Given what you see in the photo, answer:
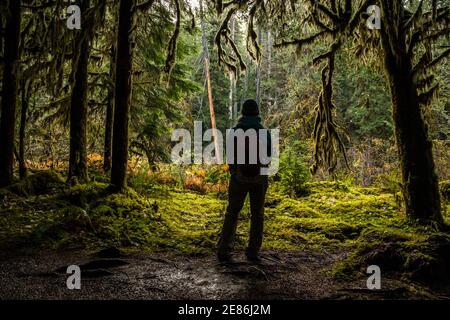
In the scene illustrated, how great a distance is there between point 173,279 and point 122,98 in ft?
17.9

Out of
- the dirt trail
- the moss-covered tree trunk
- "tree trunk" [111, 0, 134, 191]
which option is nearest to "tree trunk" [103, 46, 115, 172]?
"tree trunk" [111, 0, 134, 191]

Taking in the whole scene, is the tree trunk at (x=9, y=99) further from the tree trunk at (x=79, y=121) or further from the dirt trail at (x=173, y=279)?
the dirt trail at (x=173, y=279)

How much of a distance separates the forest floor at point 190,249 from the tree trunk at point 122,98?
0.55m

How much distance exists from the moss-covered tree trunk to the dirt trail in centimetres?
268

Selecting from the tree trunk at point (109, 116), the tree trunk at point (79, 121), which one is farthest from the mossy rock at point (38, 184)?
the tree trunk at point (109, 116)

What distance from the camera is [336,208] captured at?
1013cm

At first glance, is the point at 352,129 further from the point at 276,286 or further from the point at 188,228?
the point at 276,286

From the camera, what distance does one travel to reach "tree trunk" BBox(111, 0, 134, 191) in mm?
8820

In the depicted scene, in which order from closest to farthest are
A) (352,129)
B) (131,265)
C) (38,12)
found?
(131,265)
(38,12)
(352,129)

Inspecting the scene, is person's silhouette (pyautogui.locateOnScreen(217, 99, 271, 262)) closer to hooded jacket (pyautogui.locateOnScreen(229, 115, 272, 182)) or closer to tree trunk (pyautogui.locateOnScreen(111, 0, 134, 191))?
hooded jacket (pyautogui.locateOnScreen(229, 115, 272, 182))

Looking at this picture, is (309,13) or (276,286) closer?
(276,286)

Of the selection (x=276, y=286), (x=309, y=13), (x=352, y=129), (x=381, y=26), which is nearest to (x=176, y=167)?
(x=309, y=13)

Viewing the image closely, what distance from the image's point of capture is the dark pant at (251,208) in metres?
5.43

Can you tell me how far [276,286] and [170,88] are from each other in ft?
31.5
